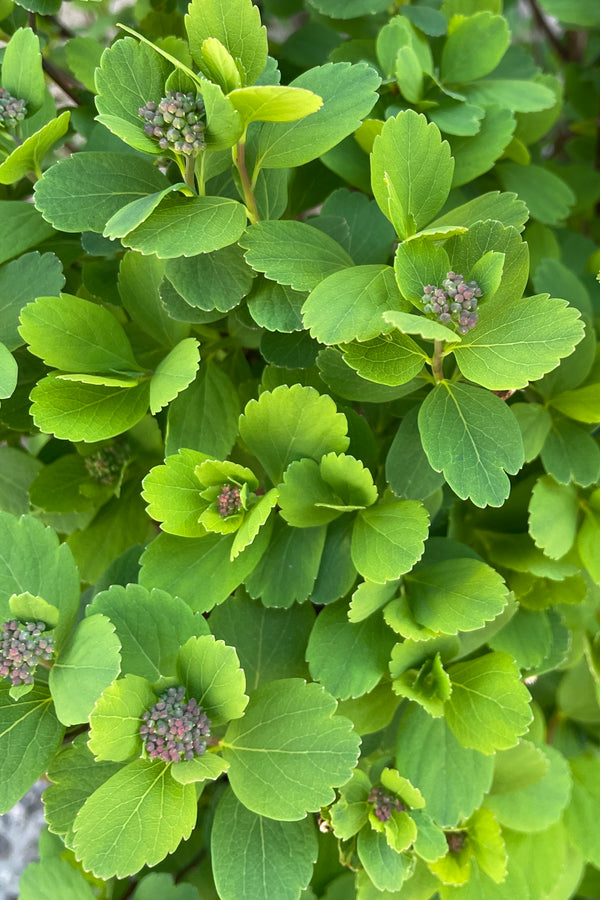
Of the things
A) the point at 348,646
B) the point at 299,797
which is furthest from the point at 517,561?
the point at 299,797

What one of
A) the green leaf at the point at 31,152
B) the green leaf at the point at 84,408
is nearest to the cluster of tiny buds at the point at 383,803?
the green leaf at the point at 84,408

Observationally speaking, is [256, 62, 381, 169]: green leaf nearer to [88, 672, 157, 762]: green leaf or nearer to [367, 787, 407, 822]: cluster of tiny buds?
[88, 672, 157, 762]: green leaf

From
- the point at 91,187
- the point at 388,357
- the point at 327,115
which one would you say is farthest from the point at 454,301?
the point at 91,187

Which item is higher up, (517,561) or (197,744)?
(197,744)

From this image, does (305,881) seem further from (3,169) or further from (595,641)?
(3,169)

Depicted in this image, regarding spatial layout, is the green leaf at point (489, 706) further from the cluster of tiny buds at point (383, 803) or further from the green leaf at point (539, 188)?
the green leaf at point (539, 188)

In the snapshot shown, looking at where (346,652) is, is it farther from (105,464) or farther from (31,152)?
(31,152)

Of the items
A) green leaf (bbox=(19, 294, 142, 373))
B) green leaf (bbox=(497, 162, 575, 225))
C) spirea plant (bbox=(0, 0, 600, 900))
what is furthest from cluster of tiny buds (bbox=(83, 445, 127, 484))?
green leaf (bbox=(497, 162, 575, 225))
